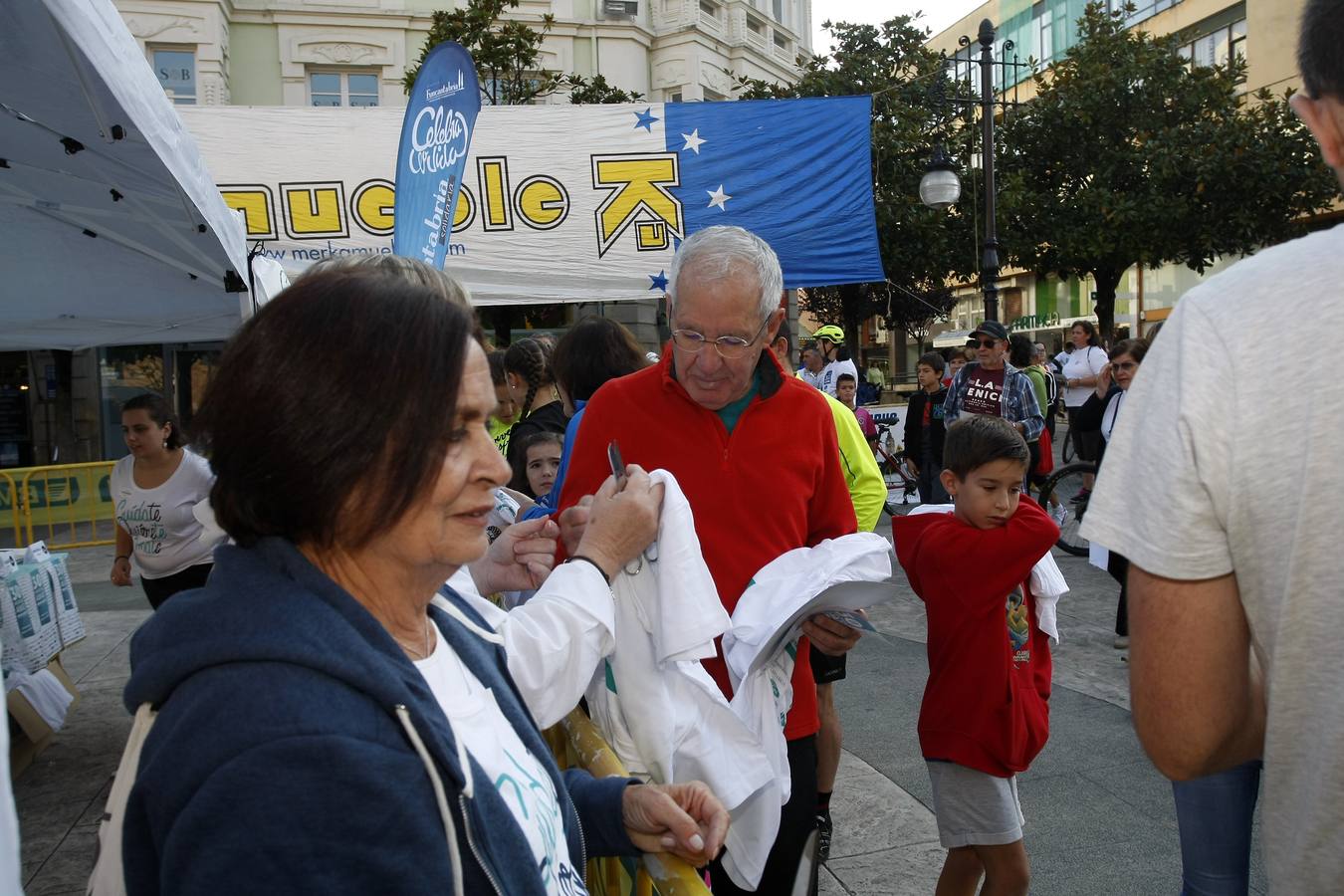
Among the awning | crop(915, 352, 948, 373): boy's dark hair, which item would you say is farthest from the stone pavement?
the awning

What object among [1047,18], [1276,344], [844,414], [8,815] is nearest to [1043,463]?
[844,414]

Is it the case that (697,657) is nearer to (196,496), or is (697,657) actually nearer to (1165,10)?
(196,496)

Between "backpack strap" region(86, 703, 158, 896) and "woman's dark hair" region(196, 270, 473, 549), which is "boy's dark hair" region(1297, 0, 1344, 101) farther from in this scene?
"backpack strap" region(86, 703, 158, 896)

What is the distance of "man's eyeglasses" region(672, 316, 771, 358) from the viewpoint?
8.52 feet

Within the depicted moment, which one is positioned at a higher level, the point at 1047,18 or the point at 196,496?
the point at 1047,18

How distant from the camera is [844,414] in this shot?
156 inches

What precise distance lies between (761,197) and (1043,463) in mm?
3951

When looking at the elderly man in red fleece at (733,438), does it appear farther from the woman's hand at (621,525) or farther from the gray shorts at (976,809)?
the woman's hand at (621,525)

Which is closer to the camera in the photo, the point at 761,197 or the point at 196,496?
the point at 196,496

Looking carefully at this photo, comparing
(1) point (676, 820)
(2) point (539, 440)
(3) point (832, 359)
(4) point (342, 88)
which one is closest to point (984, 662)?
(1) point (676, 820)

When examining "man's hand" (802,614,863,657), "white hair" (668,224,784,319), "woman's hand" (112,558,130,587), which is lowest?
"woman's hand" (112,558,130,587)

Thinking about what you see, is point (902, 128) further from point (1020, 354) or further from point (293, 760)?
point (293, 760)

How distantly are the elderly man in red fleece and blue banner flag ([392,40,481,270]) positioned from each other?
3030mm

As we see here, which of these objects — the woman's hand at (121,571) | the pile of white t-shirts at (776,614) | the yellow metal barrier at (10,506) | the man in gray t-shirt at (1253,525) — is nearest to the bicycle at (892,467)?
the woman's hand at (121,571)
